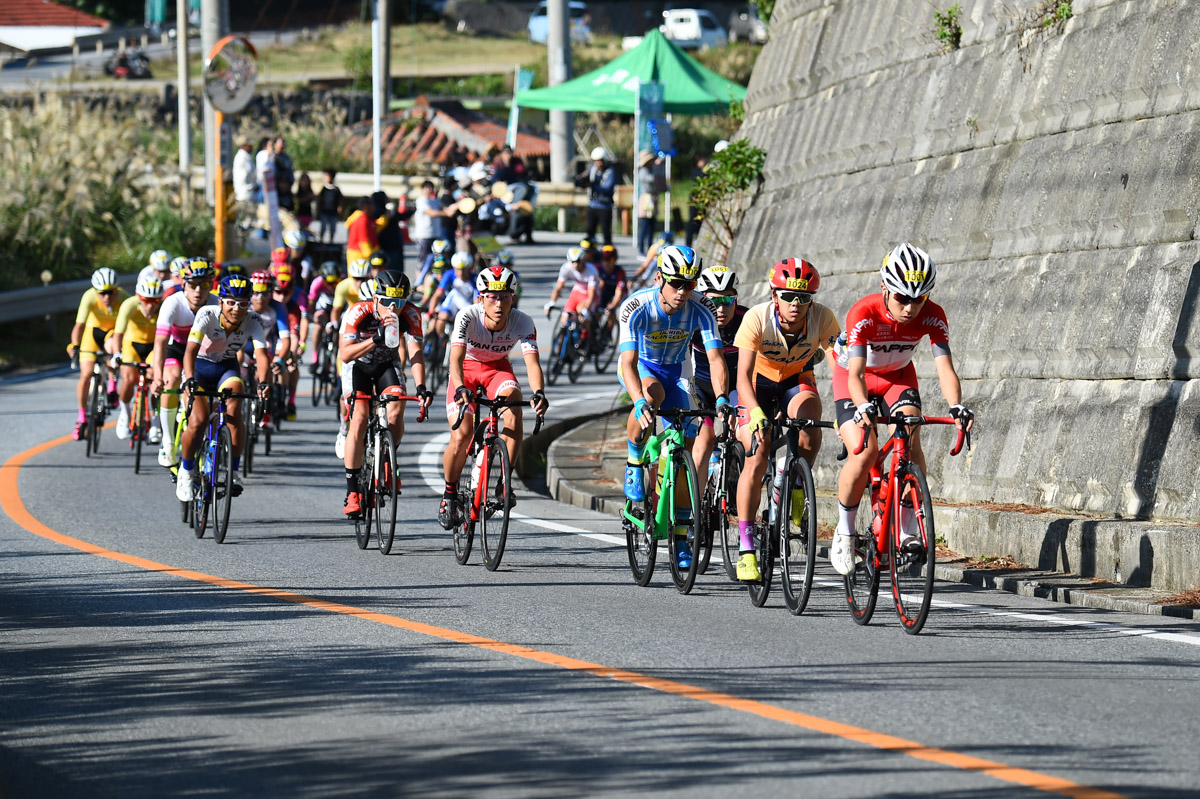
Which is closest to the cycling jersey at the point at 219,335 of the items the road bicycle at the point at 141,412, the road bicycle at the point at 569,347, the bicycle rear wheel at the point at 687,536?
the road bicycle at the point at 141,412

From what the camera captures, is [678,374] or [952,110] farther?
[952,110]

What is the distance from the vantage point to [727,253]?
1928 cm

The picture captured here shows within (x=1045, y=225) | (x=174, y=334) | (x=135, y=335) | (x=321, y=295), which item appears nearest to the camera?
(x=1045, y=225)

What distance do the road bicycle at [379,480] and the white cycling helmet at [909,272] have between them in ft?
12.9

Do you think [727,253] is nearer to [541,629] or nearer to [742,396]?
[742,396]

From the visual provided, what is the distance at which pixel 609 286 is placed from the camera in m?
23.2

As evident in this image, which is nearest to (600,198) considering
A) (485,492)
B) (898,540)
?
(485,492)

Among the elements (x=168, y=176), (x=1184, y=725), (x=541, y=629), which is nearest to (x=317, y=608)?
(x=541, y=629)

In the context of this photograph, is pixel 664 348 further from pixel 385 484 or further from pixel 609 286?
pixel 609 286

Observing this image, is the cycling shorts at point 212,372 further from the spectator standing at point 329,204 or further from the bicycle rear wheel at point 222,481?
the spectator standing at point 329,204

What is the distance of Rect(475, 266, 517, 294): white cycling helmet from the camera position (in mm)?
11312

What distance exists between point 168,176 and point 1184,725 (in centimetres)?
3164

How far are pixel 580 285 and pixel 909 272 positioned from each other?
557 inches

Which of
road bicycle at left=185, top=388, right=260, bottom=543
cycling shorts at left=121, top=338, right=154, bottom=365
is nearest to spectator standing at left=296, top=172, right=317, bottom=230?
cycling shorts at left=121, top=338, right=154, bottom=365
